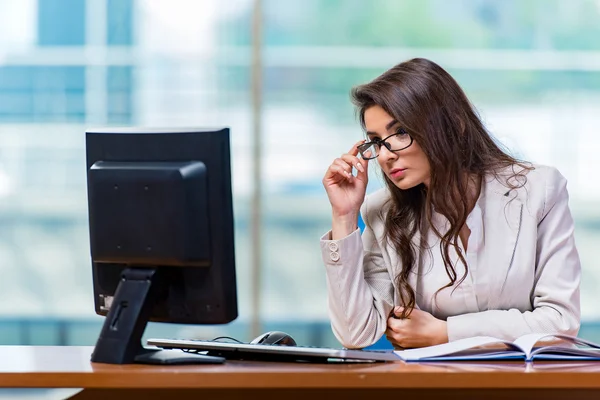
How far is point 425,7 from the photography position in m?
4.38

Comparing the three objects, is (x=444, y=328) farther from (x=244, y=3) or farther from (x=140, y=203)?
(x=244, y=3)

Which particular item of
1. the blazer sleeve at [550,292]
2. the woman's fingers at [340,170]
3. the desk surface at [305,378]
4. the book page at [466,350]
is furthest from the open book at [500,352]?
the woman's fingers at [340,170]

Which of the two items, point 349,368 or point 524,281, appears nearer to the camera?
point 349,368

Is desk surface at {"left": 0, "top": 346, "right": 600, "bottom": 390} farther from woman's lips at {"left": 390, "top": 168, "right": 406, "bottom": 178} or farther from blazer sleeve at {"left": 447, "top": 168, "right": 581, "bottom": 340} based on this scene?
woman's lips at {"left": 390, "top": 168, "right": 406, "bottom": 178}

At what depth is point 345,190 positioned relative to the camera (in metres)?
2.04

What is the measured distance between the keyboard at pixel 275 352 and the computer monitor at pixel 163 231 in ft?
0.23

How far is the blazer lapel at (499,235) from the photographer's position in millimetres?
2072

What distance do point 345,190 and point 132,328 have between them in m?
0.69

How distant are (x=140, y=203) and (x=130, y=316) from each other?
0.21 metres

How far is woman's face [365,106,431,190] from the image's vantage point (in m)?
2.05

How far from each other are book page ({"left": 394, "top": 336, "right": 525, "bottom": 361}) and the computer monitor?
0.35m

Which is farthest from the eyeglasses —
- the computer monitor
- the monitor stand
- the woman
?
the monitor stand

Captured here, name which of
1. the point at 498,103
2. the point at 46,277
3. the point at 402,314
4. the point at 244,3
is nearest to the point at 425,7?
the point at 498,103

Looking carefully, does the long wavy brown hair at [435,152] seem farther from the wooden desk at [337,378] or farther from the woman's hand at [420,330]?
the wooden desk at [337,378]
